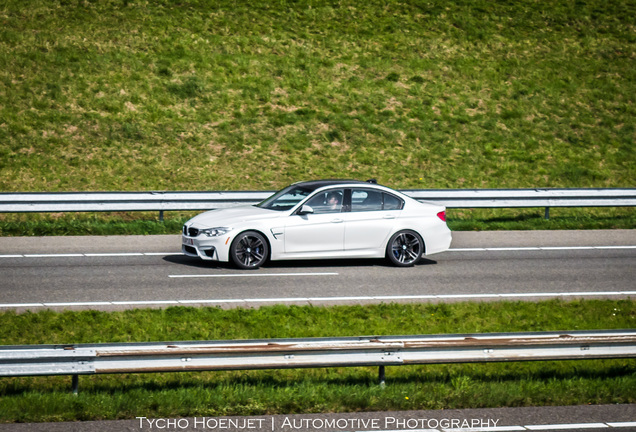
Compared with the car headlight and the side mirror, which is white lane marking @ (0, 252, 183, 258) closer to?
the car headlight

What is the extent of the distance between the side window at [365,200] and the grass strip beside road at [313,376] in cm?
320

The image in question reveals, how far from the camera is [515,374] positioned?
25.9 ft

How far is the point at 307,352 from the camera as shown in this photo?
21.8ft

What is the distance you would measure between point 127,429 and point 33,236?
435 inches

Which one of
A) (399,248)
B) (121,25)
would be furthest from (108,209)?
(121,25)

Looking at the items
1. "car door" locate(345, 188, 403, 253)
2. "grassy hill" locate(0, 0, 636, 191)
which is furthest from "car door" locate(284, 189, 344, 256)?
"grassy hill" locate(0, 0, 636, 191)

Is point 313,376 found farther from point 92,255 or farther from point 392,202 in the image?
point 92,255

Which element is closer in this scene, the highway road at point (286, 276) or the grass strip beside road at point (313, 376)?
the grass strip beside road at point (313, 376)

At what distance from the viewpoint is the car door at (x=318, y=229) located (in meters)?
12.6

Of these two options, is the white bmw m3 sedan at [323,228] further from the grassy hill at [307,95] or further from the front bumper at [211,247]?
the grassy hill at [307,95]

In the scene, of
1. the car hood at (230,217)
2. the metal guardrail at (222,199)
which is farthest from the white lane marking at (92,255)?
the metal guardrail at (222,199)

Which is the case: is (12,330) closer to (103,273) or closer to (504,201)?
(103,273)

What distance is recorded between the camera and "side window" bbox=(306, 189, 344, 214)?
42.2 feet

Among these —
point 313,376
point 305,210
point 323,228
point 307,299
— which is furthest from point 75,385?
point 323,228
